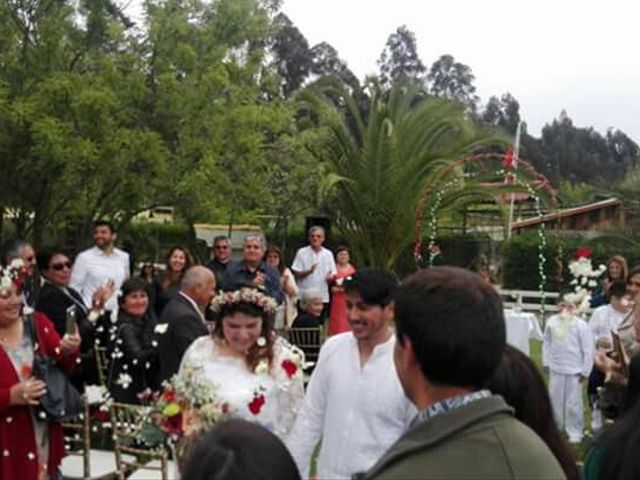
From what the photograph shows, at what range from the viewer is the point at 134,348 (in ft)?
24.6

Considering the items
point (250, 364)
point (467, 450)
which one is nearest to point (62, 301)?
point (250, 364)

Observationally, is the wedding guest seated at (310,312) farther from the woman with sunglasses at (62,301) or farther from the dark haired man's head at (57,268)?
the dark haired man's head at (57,268)

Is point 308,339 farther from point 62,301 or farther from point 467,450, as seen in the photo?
point 467,450

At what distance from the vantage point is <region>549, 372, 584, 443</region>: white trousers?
9.35 meters

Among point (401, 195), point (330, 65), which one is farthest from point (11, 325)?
point (330, 65)

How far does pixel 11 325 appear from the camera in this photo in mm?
5445

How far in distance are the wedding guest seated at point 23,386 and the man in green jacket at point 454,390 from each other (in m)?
3.68

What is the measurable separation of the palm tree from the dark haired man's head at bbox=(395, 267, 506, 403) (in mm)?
16792

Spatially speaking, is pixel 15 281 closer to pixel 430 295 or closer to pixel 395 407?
pixel 395 407

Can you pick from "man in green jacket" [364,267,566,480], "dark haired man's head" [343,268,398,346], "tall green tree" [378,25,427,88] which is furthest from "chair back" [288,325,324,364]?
"tall green tree" [378,25,427,88]

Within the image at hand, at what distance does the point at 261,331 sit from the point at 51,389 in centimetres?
140

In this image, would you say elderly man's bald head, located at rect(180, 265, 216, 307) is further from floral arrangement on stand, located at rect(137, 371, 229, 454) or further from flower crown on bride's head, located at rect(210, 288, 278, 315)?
floral arrangement on stand, located at rect(137, 371, 229, 454)

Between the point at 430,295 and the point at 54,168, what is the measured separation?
46.2 feet

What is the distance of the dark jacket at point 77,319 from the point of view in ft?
24.9
